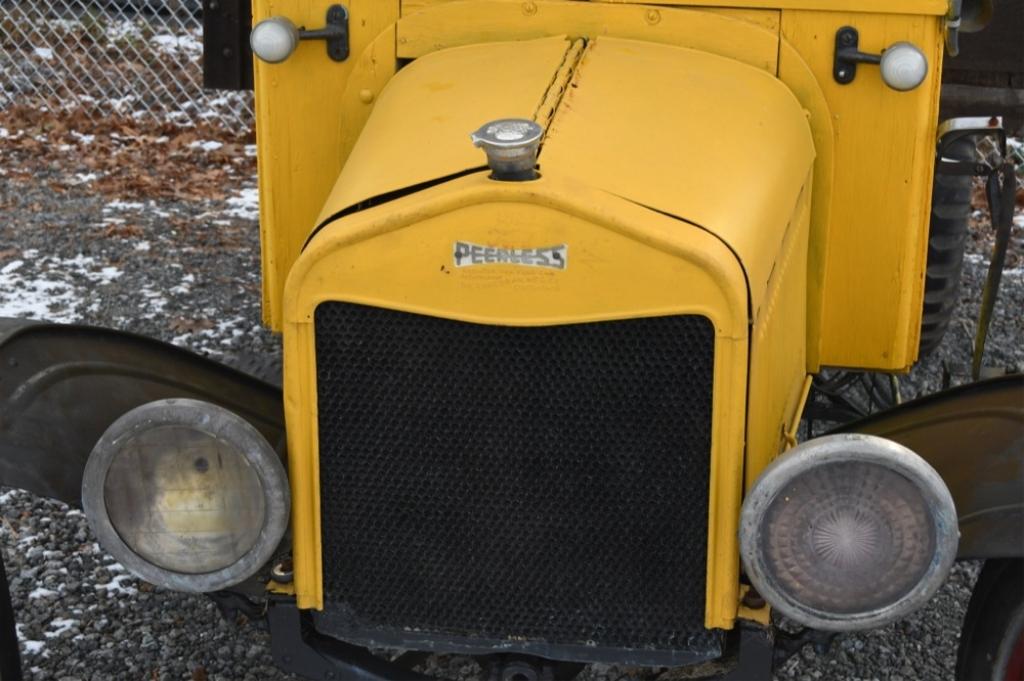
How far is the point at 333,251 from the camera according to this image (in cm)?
252

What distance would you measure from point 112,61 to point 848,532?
7884mm

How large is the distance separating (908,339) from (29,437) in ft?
6.59

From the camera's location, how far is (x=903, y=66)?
3217 millimetres

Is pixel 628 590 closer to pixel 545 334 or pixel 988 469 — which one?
pixel 545 334

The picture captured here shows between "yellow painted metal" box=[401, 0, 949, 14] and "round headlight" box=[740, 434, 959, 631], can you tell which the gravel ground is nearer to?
"round headlight" box=[740, 434, 959, 631]

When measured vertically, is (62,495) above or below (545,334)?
below

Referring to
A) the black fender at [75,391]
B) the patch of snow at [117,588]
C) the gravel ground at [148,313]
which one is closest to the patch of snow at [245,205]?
the gravel ground at [148,313]

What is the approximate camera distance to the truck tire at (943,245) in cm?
455

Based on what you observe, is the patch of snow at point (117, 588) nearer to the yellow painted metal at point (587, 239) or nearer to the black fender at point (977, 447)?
the yellow painted metal at point (587, 239)

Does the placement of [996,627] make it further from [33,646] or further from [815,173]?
[33,646]

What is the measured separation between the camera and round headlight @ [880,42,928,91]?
127 inches

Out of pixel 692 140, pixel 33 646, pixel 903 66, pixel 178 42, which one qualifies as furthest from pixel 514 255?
pixel 178 42

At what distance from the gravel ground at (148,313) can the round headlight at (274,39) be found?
3.90 ft

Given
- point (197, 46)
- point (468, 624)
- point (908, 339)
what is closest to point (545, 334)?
point (468, 624)
